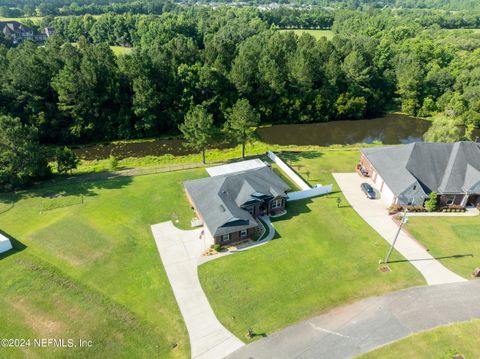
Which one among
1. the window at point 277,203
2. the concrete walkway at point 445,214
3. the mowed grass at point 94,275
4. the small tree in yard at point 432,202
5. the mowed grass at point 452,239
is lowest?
the mowed grass at point 94,275

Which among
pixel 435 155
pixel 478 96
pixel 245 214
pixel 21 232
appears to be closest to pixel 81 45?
pixel 21 232

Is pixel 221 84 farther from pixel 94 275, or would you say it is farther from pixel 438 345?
pixel 438 345

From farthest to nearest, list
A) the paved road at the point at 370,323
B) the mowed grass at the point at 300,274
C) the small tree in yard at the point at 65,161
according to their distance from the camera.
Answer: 1. the small tree in yard at the point at 65,161
2. the mowed grass at the point at 300,274
3. the paved road at the point at 370,323

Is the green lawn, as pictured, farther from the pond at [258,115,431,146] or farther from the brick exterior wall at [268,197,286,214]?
the pond at [258,115,431,146]

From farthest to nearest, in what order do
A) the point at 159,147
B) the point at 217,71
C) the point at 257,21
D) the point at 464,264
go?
the point at 257,21 → the point at 217,71 → the point at 159,147 → the point at 464,264

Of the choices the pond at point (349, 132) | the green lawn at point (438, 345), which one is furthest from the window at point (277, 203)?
the pond at point (349, 132)

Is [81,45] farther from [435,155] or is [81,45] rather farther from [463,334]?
[463,334]

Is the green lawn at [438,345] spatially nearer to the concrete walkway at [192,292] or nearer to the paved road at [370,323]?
the paved road at [370,323]
